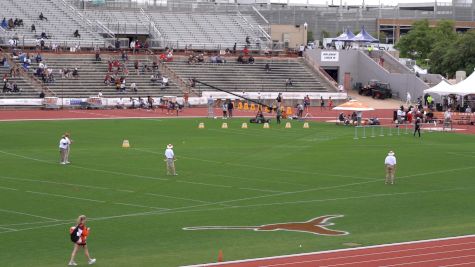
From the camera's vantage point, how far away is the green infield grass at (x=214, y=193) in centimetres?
2622

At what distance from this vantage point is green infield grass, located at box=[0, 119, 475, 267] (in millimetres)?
26219

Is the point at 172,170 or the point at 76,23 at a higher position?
the point at 76,23

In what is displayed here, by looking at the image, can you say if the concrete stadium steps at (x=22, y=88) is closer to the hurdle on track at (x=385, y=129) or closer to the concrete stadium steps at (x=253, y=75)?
the concrete stadium steps at (x=253, y=75)

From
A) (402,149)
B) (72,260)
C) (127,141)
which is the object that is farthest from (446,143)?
(72,260)

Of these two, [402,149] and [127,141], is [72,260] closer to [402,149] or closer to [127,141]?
[127,141]

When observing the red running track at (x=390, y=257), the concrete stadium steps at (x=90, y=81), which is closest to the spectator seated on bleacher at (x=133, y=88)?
the concrete stadium steps at (x=90, y=81)

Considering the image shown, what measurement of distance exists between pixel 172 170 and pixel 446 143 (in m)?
20.0

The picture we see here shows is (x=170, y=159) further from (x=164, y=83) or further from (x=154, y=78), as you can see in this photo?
(x=154, y=78)

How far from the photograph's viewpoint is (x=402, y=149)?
163 feet

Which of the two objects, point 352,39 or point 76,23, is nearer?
point 76,23

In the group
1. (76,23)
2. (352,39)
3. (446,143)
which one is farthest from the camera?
(352,39)

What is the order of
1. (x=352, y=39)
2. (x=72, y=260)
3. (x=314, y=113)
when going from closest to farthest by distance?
(x=72, y=260) < (x=314, y=113) < (x=352, y=39)

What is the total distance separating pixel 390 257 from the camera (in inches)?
963

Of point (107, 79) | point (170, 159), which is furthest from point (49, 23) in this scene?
point (170, 159)
